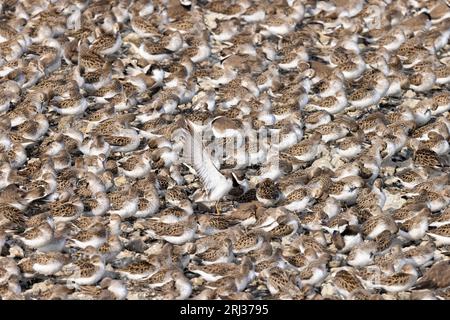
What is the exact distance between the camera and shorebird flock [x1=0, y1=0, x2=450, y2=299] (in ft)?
42.9

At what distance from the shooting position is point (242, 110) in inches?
649

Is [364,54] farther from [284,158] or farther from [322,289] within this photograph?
[322,289]

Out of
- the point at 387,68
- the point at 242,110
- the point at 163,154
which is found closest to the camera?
the point at 163,154

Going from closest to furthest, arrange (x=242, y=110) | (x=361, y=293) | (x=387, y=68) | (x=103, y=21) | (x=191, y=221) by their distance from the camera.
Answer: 1. (x=361, y=293)
2. (x=191, y=221)
3. (x=242, y=110)
4. (x=387, y=68)
5. (x=103, y=21)

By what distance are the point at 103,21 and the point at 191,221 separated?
6.20m

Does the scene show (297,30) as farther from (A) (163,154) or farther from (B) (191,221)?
(B) (191,221)

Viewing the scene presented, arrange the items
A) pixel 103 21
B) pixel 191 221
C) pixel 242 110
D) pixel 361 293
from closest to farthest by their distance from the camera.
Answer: pixel 361 293, pixel 191 221, pixel 242 110, pixel 103 21

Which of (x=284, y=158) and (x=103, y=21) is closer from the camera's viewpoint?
(x=284, y=158)

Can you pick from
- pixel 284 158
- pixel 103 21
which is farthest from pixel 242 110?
pixel 103 21

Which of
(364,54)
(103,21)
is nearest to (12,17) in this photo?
(103,21)

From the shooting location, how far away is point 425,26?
19188mm

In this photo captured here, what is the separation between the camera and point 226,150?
1566 centimetres

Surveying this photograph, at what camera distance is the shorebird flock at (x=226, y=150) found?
13.1 m

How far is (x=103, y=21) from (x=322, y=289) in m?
7.79
